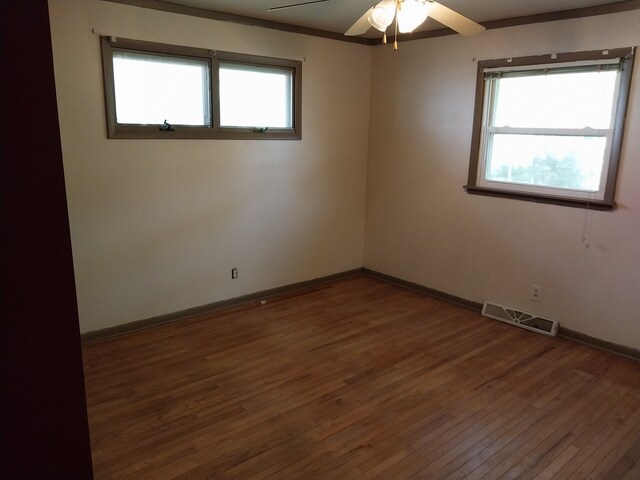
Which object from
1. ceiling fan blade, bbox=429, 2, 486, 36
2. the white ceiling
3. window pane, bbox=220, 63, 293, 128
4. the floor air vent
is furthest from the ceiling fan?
the floor air vent

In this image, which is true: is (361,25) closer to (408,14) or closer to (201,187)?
(408,14)

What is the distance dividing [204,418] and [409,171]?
10.1 feet

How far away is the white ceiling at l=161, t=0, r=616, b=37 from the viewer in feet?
11.1

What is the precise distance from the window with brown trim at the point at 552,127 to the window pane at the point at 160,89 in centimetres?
235

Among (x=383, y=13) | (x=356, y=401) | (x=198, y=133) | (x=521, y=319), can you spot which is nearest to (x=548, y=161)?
(x=521, y=319)

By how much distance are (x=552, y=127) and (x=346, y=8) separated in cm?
182

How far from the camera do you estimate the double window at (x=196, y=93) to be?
11.4 ft

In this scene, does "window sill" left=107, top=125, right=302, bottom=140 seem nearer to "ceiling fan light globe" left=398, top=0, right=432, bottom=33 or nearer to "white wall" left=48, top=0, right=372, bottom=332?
"white wall" left=48, top=0, right=372, bottom=332

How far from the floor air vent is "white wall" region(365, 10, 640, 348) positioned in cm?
7

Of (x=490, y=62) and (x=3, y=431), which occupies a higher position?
(x=490, y=62)

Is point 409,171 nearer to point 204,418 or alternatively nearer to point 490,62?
point 490,62

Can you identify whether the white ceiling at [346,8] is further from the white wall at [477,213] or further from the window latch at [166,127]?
the window latch at [166,127]

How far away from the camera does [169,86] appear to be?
3715 mm

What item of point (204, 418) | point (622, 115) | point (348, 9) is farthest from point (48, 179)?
point (622, 115)
